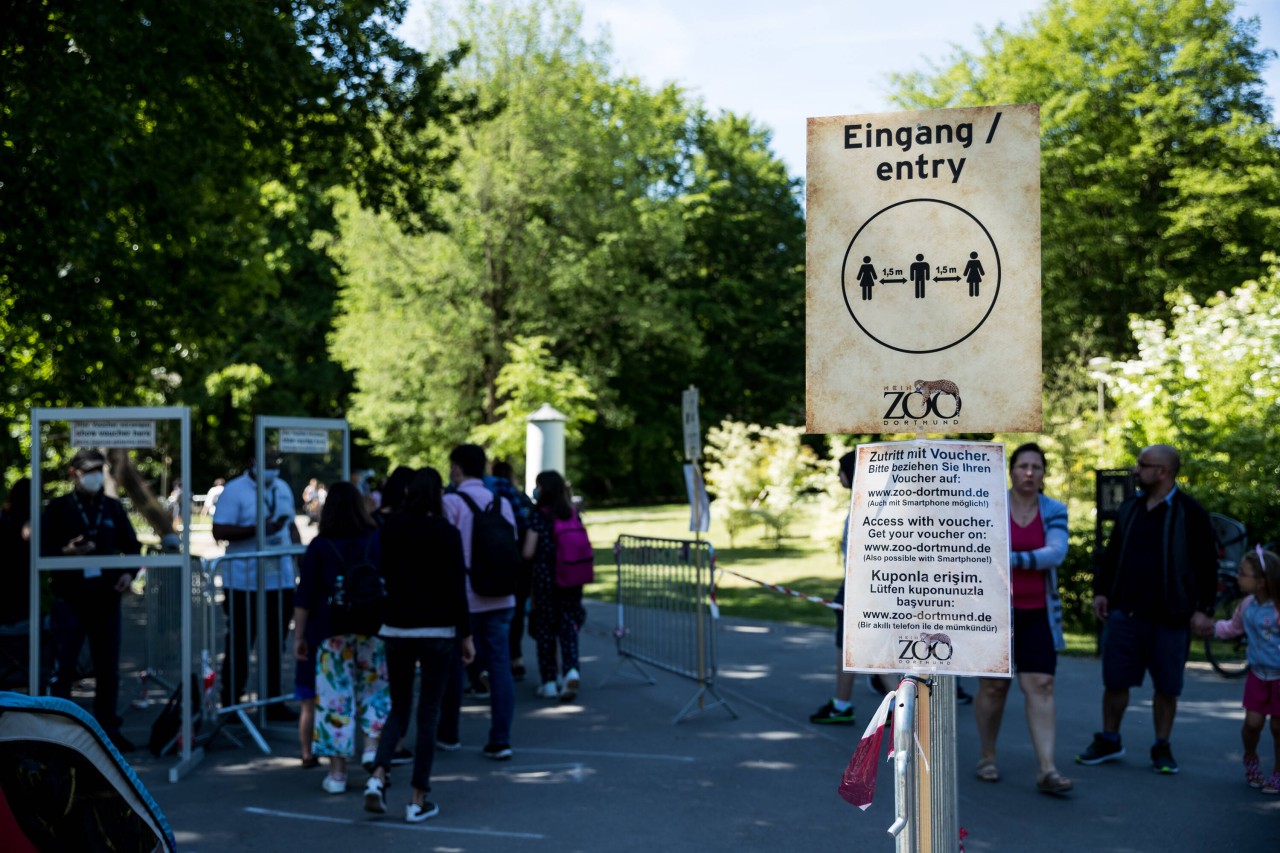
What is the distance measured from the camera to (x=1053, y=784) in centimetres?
765

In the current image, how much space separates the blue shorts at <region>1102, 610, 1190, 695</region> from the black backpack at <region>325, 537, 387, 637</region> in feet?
15.4

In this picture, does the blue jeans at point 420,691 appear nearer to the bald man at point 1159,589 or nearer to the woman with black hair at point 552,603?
the woman with black hair at point 552,603

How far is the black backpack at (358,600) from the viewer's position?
→ 8070 millimetres

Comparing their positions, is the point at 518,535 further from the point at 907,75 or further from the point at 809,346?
the point at 907,75

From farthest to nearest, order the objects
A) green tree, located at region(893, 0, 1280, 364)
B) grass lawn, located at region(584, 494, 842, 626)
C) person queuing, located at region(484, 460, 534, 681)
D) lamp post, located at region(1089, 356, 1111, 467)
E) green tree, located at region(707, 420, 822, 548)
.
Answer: green tree, located at region(893, 0, 1280, 364), green tree, located at region(707, 420, 822, 548), lamp post, located at region(1089, 356, 1111, 467), grass lawn, located at region(584, 494, 842, 626), person queuing, located at region(484, 460, 534, 681)

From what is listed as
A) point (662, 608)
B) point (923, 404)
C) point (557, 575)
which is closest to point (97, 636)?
point (557, 575)

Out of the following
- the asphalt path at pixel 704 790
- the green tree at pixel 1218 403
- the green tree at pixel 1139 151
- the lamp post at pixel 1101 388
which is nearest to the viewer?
the asphalt path at pixel 704 790

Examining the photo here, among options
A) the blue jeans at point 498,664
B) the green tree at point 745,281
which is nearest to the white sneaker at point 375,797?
the blue jeans at point 498,664

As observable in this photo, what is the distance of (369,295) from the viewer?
126 ft

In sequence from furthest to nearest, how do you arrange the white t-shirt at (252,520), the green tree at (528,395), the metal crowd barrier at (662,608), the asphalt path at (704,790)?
1. the green tree at (528,395)
2. the metal crowd barrier at (662,608)
3. the white t-shirt at (252,520)
4. the asphalt path at (704,790)

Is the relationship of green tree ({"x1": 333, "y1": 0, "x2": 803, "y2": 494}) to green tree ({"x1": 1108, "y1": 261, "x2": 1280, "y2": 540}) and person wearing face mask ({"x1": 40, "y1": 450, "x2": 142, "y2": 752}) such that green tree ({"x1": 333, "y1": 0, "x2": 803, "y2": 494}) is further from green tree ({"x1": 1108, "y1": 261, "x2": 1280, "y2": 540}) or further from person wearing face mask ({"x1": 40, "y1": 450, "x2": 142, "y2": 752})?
person wearing face mask ({"x1": 40, "y1": 450, "x2": 142, "y2": 752})

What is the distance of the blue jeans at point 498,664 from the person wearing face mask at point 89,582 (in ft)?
8.67

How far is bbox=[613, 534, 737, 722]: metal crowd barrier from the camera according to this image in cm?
1135

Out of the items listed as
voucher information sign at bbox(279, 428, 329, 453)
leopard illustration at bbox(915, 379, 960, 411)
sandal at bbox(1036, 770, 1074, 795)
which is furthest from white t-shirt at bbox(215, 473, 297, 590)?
leopard illustration at bbox(915, 379, 960, 411)
